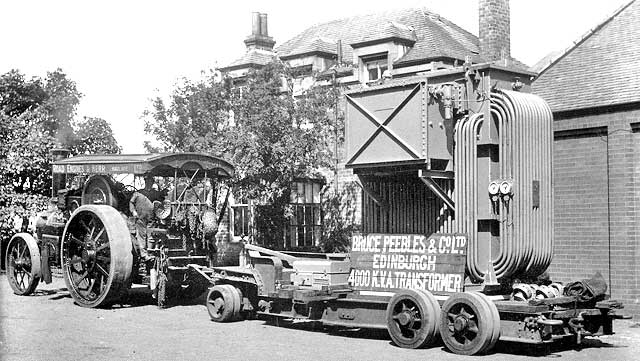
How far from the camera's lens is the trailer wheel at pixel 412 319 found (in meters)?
10.6

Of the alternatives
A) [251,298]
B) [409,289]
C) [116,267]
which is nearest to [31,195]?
[116,267]

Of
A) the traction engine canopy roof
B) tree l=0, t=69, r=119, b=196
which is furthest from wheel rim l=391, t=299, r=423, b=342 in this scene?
tree l=0, t=69, r=119, b=196

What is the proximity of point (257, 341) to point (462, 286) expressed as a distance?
293cm

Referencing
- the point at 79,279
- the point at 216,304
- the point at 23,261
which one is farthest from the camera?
the point at 23,261

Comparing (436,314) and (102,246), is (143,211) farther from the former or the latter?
(436,314)

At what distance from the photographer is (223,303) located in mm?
13383

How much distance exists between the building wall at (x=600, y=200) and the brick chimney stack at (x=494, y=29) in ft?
18.2

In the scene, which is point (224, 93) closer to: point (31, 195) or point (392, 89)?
point (31, 195)

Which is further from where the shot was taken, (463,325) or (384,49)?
(384,49)

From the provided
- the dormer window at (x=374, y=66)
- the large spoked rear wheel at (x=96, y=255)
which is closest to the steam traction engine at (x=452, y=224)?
the large spoked rear wheel at (x=96, y=255)

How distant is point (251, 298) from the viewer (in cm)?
1359

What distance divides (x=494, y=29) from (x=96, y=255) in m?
11.1

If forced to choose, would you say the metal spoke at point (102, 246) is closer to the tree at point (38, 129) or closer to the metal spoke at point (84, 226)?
the metal spoke at point (84, 226)

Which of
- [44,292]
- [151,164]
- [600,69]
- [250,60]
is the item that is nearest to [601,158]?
[600,69]
